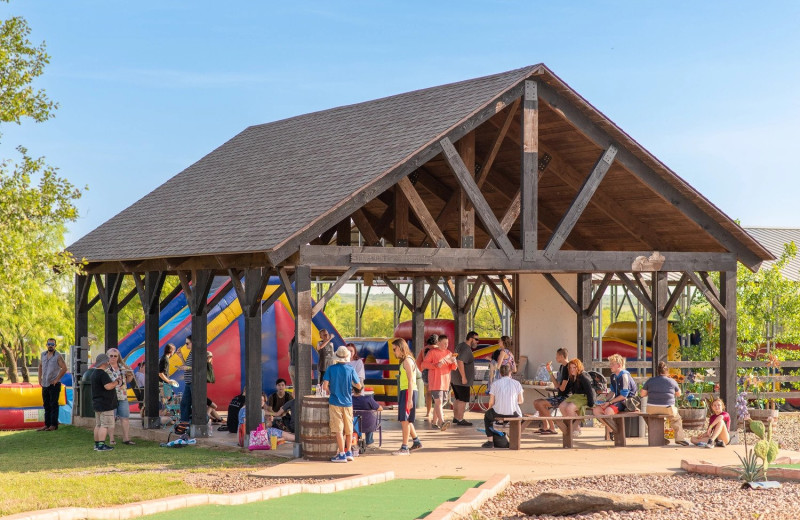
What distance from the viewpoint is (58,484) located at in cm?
1155

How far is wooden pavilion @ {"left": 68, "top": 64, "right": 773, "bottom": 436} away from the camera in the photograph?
1423 cm

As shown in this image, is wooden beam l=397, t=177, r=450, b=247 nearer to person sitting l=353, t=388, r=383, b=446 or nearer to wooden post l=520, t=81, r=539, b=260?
wooden post l=520, t=81, r=539, b=260

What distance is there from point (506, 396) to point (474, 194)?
113 inches

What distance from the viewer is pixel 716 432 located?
15406 mm

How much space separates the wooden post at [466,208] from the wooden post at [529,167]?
816 mm

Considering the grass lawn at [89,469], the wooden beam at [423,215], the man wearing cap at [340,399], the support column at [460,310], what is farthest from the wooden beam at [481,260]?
the support column at [460,310]

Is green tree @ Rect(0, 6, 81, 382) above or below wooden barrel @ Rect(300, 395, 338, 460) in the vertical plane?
above

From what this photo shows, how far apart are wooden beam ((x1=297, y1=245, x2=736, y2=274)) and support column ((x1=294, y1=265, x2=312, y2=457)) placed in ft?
0.79

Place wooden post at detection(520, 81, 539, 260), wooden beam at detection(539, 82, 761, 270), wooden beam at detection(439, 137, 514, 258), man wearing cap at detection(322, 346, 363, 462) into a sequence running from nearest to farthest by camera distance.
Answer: man wearing cap at detection(322, 346, 363, 462) → wooden beam at detection(439, 137, 514, 258) → wooden post at detection(520, 81, 539, 260) → wooden beam at detection(539, 82, 761, 270)

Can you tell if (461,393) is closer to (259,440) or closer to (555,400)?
(555,400)

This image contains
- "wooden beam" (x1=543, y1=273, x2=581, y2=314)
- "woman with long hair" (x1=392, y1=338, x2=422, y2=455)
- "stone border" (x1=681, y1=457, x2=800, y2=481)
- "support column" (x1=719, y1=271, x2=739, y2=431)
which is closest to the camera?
"stone border" (x1=681, y1=457, x2=800, y2=481)

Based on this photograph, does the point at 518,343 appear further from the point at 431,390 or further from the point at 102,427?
the point at 102,427

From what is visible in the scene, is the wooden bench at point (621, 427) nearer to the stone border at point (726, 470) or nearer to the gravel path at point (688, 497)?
the stone border at point (726, 470)

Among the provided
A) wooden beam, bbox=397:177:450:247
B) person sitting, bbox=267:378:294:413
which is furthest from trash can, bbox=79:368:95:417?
wooden beam, bbox=397:177:450:247
